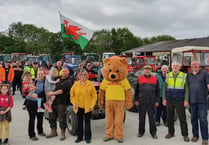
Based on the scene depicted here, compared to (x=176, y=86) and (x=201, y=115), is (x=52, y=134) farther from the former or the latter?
(x=201, y=115)

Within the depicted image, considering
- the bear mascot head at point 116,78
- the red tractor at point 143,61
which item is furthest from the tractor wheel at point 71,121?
the red tractor at point 143,61

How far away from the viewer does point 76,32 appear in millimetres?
7340

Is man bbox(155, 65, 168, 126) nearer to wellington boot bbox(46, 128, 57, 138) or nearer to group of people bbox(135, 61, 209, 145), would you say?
group of people bbox(135, 61, 209, 145)

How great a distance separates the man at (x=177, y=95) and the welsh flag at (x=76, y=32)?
3.21 m

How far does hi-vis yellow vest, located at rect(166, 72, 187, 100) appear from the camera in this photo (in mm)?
4719

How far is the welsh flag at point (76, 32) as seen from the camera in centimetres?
724

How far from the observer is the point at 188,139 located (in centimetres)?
471

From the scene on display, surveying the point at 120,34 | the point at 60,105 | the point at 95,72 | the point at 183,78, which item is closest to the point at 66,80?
the point at 60,105

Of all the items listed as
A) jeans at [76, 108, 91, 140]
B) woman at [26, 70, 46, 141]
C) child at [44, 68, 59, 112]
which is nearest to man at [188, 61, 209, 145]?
jeans at [76, 108, 91, 140]

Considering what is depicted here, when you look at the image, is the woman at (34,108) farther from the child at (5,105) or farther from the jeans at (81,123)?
the jeans at (81,123)

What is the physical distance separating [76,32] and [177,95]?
3989 mm

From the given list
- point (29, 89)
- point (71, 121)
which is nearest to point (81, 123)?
point (71, 121)

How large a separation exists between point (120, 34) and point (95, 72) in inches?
2017

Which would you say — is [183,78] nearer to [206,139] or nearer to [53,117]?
[206,139]
